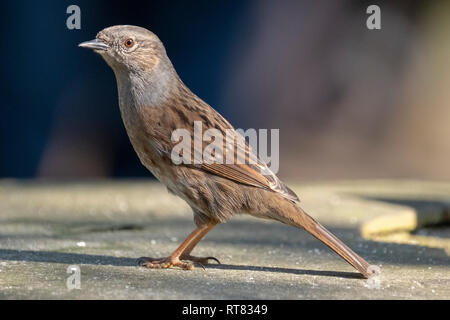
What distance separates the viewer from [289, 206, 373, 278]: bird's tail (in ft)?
13.1

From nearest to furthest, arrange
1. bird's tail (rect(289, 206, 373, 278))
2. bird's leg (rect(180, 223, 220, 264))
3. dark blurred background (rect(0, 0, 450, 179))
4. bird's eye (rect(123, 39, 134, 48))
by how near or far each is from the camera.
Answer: bird's tail (rect(289, 206, 373, 278))
bird's leg (rect(180, 223, 220, 264))
bird's eye (rect(123, 39, 134, 48))
dark blurred background (rect(0, 0, 450, 179))

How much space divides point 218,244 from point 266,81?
20.1 ft

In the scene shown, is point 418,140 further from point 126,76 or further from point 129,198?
point 126,76

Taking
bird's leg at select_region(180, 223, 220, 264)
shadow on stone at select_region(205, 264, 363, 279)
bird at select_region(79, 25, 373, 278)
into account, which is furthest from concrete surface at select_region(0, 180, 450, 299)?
bird at select_region(79, 25, 373, 278)

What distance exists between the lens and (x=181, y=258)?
4488 mm

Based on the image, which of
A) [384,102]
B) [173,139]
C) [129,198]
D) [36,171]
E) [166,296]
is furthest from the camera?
[384,102]

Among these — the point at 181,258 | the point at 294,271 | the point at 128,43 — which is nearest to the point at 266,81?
the point at 128,43

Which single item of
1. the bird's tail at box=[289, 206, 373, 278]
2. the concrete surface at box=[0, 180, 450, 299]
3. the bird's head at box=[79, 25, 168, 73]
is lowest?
the concrete surface at box=[0, 180, 450, 299]

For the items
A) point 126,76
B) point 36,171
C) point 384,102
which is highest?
point 126,76

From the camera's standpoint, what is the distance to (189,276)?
395cm

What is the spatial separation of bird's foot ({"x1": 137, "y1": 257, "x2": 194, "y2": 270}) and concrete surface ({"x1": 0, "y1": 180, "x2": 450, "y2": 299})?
0.06m

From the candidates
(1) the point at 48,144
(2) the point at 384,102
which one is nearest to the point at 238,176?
(1) the point at 48,144

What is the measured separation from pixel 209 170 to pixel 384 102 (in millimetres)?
7272

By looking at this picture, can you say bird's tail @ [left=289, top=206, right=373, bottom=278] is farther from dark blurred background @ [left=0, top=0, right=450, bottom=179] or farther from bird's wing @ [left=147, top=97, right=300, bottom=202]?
dark blurred background @ [left=0, top=0, right=450, bottom=179]
